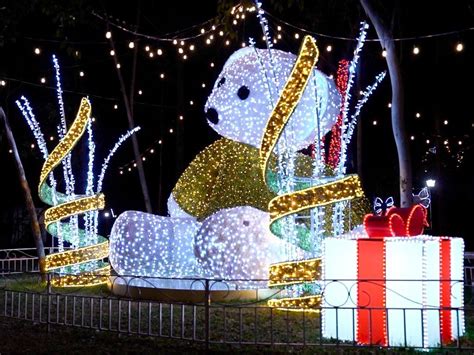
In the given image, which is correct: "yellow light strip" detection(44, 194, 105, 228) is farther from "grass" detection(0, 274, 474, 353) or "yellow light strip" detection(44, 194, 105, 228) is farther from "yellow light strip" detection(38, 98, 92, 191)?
"grass" detection(0, 274, 474, 353)

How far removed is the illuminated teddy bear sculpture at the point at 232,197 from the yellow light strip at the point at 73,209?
4.14 feet

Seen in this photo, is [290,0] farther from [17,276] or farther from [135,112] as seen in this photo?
[135,112]

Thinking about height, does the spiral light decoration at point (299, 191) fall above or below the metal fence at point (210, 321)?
above

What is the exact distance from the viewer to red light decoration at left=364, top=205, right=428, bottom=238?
844 centimetres

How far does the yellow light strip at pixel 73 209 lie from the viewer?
12805mm

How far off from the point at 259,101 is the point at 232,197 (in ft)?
5.14

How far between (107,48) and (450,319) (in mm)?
15939

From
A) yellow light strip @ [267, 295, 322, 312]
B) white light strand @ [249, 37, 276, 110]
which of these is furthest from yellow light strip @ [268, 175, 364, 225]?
white light strand @ [249, 37, 276, 110]

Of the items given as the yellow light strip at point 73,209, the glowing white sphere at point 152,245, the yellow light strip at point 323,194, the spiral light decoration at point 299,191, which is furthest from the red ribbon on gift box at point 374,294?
the yellow light strip at point 73,209

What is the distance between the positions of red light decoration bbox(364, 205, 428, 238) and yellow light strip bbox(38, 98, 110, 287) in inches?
229

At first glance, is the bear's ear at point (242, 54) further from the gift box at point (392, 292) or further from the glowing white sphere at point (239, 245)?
the gift box at point (392, 292)

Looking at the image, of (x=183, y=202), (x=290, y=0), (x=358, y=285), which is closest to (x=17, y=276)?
(x=183, y=202)

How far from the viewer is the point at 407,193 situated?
10.8 m

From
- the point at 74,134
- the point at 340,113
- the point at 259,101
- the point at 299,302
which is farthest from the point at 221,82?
the point at 299,302
